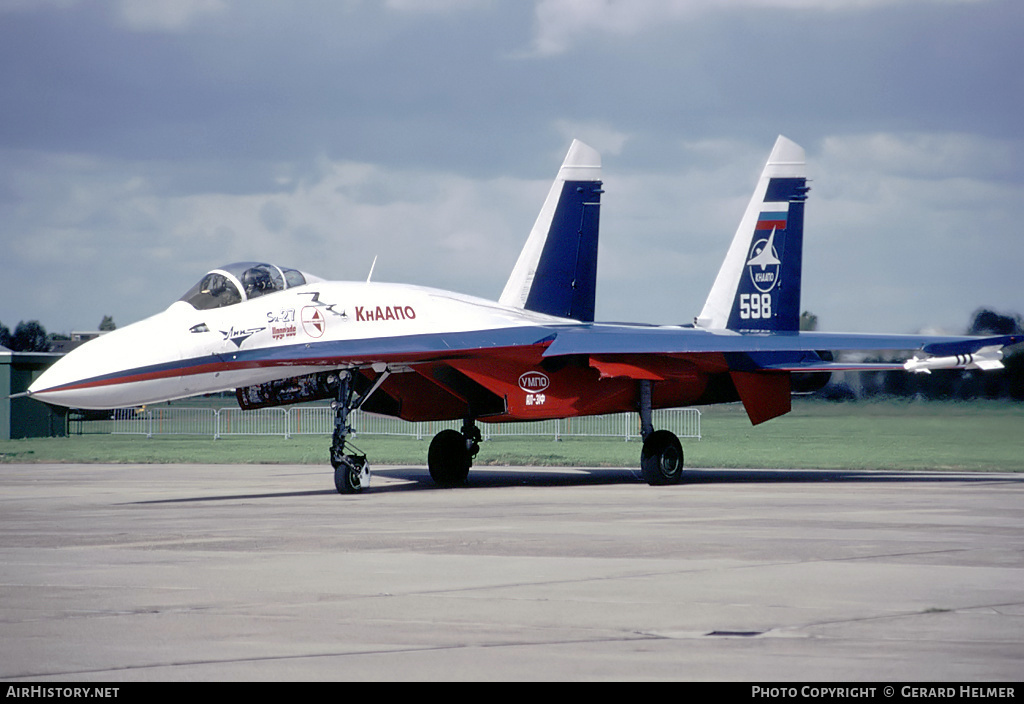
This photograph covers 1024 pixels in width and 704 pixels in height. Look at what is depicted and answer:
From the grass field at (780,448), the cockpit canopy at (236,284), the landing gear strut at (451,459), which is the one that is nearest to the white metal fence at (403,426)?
the grass field at (780,448)

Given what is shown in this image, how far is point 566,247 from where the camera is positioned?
22.0 metres

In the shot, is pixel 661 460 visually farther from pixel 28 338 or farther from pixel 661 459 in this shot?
pixel 28 338

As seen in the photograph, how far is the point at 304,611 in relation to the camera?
666cm

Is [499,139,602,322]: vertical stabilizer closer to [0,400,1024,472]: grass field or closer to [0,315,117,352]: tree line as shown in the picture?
[0,400,1024,472]: grass field

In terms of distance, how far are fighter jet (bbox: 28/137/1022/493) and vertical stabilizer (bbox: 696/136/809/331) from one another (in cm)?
178

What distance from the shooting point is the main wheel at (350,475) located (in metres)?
15.8

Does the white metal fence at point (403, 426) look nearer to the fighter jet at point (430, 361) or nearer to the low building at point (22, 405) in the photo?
the low building at point (22, 405)

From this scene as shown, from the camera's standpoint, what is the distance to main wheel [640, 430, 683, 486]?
1738cm

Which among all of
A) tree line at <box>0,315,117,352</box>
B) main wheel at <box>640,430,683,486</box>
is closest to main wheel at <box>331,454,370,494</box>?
main wheel at <box>640,430,683,486</box>

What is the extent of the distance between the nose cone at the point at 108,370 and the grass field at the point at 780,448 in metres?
9.30

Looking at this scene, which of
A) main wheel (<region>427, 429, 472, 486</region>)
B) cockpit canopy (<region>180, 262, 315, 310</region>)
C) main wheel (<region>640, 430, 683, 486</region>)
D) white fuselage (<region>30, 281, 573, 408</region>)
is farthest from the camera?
A: main wheel (<region>427, 429, 472, 486</region>)

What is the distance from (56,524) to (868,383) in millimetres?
17679
